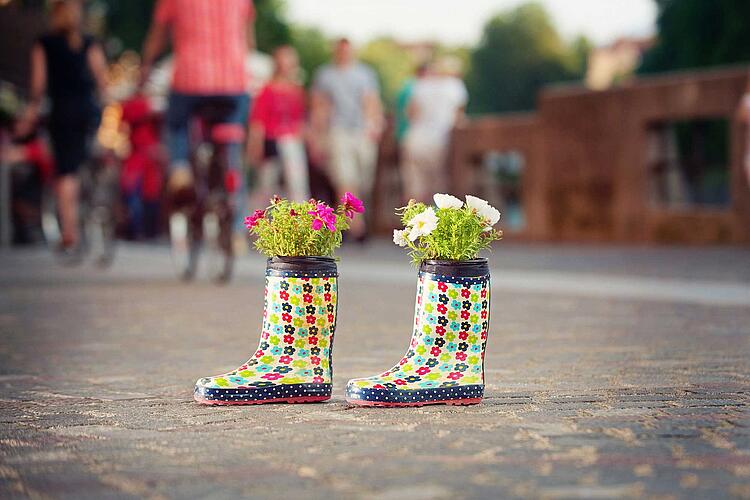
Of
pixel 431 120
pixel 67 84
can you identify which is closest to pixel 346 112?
pixel 431 120

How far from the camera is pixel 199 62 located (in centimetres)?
1120

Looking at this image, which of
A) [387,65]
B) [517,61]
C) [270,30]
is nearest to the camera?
[270,30]

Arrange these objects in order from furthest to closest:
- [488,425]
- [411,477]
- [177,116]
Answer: [177,116] < [488,425] < [411,477]

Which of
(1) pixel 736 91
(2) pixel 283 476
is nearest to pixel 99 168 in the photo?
(1) pixel 736 91

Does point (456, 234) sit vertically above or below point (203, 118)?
below

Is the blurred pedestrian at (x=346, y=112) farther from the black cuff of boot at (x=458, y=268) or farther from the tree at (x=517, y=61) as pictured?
the tree at (x=517, y=61)

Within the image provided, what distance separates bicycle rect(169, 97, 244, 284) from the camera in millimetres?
11078

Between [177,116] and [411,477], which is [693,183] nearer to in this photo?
[177,116]

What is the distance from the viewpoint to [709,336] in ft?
24.1

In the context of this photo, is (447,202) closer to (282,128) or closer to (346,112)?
(282,128)

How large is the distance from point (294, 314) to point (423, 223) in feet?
1.60

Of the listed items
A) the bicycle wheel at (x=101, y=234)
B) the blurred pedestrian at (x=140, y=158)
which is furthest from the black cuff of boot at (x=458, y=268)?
the blurred pedestrian at (x=140, y=158)

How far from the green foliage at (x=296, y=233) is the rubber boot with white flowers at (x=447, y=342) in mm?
329

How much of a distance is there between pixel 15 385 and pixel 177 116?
560cm
